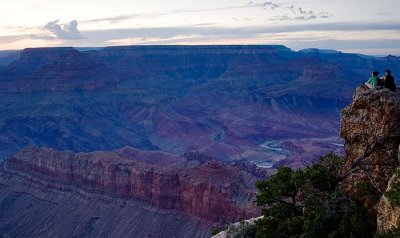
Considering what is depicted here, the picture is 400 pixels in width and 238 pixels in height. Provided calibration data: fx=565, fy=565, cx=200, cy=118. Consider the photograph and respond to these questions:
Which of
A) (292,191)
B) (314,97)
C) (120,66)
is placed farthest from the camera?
(120,66)

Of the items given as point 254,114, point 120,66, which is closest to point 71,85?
point 120,66

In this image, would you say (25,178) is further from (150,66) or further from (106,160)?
(150,66)

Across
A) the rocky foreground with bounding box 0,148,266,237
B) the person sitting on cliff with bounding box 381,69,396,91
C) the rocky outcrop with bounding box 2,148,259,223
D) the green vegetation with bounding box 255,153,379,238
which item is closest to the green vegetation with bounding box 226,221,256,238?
the green vegetation with bounding box 255,153,379,238

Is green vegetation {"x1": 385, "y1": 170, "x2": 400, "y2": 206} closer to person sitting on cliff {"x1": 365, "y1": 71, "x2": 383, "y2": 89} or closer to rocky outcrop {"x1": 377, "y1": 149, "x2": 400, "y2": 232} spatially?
rocky outcrop {"x1": 377, "y1": 149, "x2": 400, "y2": 232}

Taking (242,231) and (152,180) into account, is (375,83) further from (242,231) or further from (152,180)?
(152,180)

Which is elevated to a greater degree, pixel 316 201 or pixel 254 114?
pixel 316 201

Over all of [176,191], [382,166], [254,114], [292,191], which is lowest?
[254,114]

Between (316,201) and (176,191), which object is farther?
(176,191)

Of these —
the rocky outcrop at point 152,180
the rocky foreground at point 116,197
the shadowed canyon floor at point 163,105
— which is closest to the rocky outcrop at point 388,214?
the rocky foreground at point 116,197
